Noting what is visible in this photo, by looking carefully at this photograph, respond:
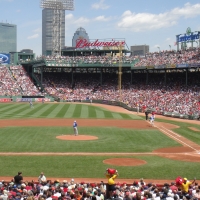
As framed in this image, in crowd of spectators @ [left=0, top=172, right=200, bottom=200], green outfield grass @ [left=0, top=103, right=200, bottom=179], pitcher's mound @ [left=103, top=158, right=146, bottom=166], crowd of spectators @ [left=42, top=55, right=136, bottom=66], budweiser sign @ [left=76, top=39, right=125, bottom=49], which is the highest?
budweiser sign @ [left=76, top=39, right=125, bottom=49]

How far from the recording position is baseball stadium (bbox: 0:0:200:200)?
55.4 ft

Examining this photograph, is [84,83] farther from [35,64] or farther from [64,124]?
[64,124]

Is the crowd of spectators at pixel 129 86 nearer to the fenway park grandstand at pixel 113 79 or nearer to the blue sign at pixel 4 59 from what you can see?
the fenway park grandstand at pixel 113 79

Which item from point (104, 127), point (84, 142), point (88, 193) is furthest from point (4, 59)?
point (88, 193)

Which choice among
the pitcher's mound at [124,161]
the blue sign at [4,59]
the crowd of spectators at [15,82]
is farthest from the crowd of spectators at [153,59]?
the pitcher's mound at [124,161]

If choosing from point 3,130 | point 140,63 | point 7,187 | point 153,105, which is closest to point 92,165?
point 7,187

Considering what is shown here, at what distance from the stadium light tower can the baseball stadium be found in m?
1.51

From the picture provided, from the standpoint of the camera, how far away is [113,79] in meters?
82.3

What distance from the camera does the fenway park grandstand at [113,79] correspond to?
6122 centimetres

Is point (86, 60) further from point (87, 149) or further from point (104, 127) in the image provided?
point (87, 149)

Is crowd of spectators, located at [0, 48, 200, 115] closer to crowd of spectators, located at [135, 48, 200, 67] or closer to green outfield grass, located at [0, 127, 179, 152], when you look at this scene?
crowd of spectators, located at [135, 48, 200, 67]

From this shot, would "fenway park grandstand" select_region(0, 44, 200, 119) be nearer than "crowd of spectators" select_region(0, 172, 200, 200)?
No

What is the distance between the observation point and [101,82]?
81.8m

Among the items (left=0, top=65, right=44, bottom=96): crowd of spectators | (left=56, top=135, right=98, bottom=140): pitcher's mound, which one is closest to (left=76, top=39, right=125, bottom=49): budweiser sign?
(left=0, top=65, right=44, bottom=96): crowd of spectators
